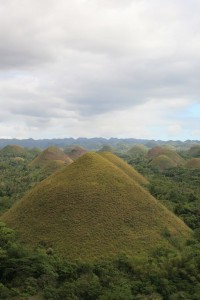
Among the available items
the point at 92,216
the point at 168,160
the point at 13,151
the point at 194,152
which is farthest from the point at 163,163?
the point at 92,216

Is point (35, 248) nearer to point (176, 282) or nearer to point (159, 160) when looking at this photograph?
point (176, 282)

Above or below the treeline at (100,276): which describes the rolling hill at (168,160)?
above

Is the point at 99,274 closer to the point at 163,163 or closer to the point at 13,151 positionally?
the point at 163,163

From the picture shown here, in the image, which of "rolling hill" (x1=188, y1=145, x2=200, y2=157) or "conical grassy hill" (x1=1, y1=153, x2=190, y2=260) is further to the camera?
"rolling hill" (x1=188, y1=145, x2=200, y2=157)

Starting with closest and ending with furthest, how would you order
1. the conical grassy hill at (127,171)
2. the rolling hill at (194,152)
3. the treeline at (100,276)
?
the treeline at (100,276) → the conical grassy hill at (127,171) → the rolling hill at (194,152)

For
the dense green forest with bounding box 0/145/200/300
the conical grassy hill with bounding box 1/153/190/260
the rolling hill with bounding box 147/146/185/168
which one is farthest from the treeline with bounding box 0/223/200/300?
the rolling hill with bounding box 147/146/185/168

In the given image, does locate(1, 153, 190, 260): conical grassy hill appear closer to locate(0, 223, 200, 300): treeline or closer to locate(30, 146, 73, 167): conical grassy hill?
locate(0, 223, 200, 300): treeline

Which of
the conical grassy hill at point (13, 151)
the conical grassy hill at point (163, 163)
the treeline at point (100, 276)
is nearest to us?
the treeline at point (100, 276)

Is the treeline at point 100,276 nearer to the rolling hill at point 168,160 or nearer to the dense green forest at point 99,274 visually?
the dense green forest at point 99,274

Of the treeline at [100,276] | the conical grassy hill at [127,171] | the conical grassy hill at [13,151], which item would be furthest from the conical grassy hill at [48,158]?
the treeline at [100,276]
